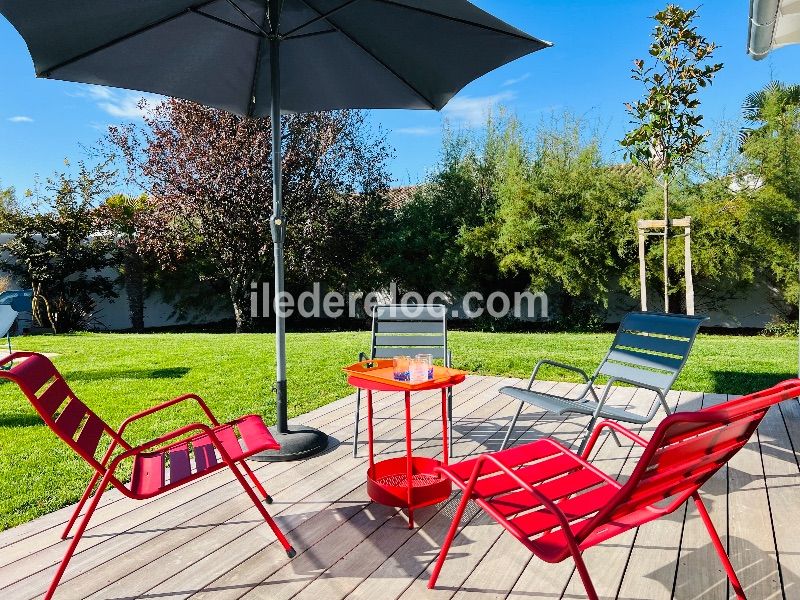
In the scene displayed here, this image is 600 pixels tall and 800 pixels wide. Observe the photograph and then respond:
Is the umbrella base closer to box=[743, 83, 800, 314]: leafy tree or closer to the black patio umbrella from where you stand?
the black patio umbrella

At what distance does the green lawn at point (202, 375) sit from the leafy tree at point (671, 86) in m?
2.86

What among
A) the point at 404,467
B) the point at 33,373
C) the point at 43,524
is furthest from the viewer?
the point at 404,467

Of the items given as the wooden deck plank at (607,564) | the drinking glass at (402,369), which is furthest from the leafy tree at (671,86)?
the drinking glass at (402,369)

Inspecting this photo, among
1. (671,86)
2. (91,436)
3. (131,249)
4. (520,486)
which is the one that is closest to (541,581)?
(520,486)

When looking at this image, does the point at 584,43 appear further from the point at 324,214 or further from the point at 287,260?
the point at 287,260

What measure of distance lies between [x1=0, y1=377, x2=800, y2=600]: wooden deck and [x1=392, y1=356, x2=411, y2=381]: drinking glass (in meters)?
0.64

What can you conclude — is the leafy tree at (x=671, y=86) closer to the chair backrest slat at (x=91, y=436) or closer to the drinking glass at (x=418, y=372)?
the drinking glass at (x=418, y=372)

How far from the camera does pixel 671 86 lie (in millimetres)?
7219

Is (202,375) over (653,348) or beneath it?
beneath

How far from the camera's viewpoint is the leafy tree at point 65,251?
1161 centimetres

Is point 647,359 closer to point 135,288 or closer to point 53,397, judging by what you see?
point 53,397

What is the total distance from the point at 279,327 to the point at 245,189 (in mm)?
9752

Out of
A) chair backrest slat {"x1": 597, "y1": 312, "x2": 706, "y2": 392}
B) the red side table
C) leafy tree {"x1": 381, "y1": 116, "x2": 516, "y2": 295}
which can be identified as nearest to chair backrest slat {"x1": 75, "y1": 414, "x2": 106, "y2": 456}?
the red side table

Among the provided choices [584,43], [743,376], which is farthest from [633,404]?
[584,43]
